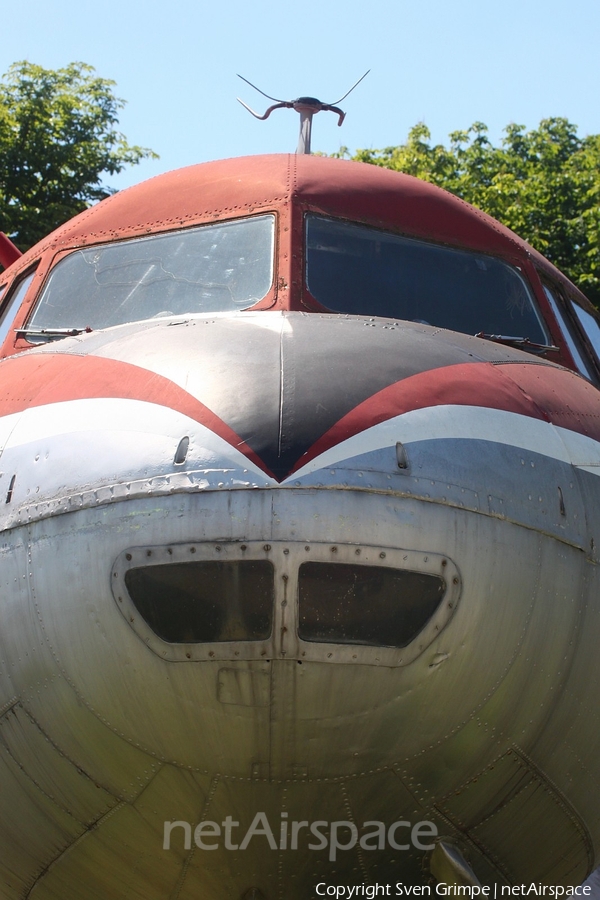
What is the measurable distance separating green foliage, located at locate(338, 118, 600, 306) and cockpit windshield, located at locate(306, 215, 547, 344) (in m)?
17.5

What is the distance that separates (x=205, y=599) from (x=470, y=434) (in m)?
1.09

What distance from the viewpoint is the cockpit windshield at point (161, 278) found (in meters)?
5.34

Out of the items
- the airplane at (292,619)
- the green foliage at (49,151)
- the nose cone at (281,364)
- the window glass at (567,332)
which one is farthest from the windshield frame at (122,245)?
the green foliage at (49,151)

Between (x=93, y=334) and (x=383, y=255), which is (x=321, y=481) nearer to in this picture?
(x=93, y=334)

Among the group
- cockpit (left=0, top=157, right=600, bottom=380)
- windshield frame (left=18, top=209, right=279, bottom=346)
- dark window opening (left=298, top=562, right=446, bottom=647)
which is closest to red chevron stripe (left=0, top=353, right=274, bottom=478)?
dark window opening (left=298, top=562, right=446, bottom=647)

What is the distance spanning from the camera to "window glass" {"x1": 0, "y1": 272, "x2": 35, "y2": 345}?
609 cm

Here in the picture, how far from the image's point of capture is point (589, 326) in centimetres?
692

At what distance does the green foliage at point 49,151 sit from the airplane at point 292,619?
19.2 m

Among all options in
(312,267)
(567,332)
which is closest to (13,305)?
(312,267)

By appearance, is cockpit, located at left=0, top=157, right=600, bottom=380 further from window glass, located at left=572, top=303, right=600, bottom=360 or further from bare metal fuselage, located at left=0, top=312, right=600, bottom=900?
bare metal fuselage, located at left=0, top=312, right=600, bottom=900

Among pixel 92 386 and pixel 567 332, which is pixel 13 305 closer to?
pixel 92 386

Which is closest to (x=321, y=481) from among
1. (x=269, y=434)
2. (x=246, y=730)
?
(x=269, y=434)

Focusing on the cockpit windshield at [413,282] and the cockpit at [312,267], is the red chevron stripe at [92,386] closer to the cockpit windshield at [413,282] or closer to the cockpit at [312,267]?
the cockpit at [312,267]

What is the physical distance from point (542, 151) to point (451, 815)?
26623 millimetres
